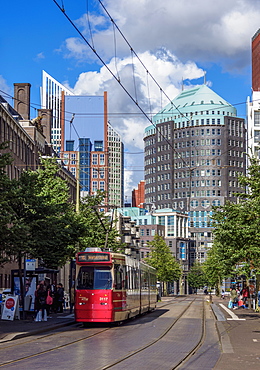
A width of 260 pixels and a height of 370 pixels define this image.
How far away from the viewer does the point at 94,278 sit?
2812cm

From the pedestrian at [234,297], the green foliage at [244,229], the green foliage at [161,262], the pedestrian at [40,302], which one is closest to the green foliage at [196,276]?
the green foliage at [161,262]

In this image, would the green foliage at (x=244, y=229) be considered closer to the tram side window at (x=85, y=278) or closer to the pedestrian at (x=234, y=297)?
the tram side window at (x=85, y=278)

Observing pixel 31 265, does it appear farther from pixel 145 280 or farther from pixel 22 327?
pixel 145 280

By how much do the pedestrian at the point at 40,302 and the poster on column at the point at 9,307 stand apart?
0.96 metres

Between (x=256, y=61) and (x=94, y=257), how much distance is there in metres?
156

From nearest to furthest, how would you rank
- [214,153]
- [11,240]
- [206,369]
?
1. [206,369]
2. [11,240]
3. [214,153]

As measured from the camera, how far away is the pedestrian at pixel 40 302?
29.0 metres

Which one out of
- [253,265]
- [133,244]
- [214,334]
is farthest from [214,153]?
[214,334]

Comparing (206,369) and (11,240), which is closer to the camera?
(206,369)

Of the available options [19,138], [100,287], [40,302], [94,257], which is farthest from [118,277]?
[19,138]

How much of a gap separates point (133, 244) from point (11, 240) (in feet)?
390

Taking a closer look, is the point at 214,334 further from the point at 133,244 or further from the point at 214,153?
the point at 214,153

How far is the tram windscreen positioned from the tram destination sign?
1.06 ft

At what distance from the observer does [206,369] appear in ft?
47.1
